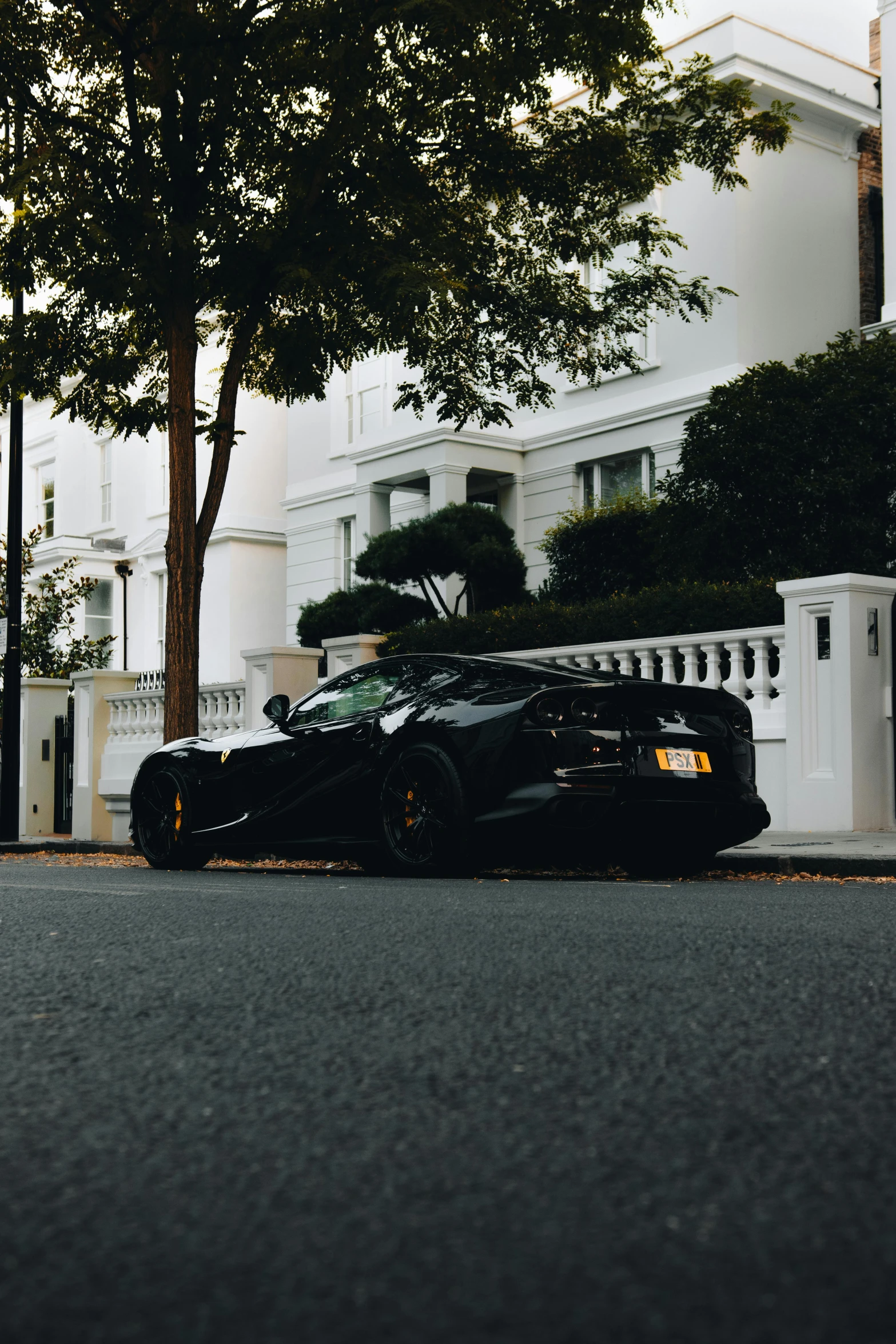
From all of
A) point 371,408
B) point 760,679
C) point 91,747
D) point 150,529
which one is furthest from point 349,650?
point 150,529

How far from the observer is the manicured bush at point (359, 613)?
913 inches

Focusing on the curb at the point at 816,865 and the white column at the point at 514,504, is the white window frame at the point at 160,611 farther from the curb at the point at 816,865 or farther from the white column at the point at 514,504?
the curb at the point at 816,865

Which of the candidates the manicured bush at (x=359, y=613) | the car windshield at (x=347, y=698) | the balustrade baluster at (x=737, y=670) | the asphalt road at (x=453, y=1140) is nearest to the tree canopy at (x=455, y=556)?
the manicured bush at (x=359, y=613)

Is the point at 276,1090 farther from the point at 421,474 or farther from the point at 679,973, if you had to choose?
the point at 421,474

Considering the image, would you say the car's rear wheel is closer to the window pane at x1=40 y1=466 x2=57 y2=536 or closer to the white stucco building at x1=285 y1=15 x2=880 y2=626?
the white stucco building at x1=285 y1=15 x2=880 y2=626

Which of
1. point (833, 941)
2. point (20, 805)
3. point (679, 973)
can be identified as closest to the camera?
point (679, 973)

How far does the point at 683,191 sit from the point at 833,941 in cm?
1961

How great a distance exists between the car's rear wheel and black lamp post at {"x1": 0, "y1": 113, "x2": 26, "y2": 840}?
31.3ft

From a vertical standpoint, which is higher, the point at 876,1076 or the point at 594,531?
the point at 594,531

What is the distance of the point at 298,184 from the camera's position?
560 inches

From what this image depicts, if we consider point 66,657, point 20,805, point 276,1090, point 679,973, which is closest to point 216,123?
point 20,805

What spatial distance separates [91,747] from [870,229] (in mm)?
15150

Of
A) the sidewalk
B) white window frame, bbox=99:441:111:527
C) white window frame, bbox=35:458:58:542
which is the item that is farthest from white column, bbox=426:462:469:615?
white window frame, bbox=35:458:58:542

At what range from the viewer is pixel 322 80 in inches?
543
